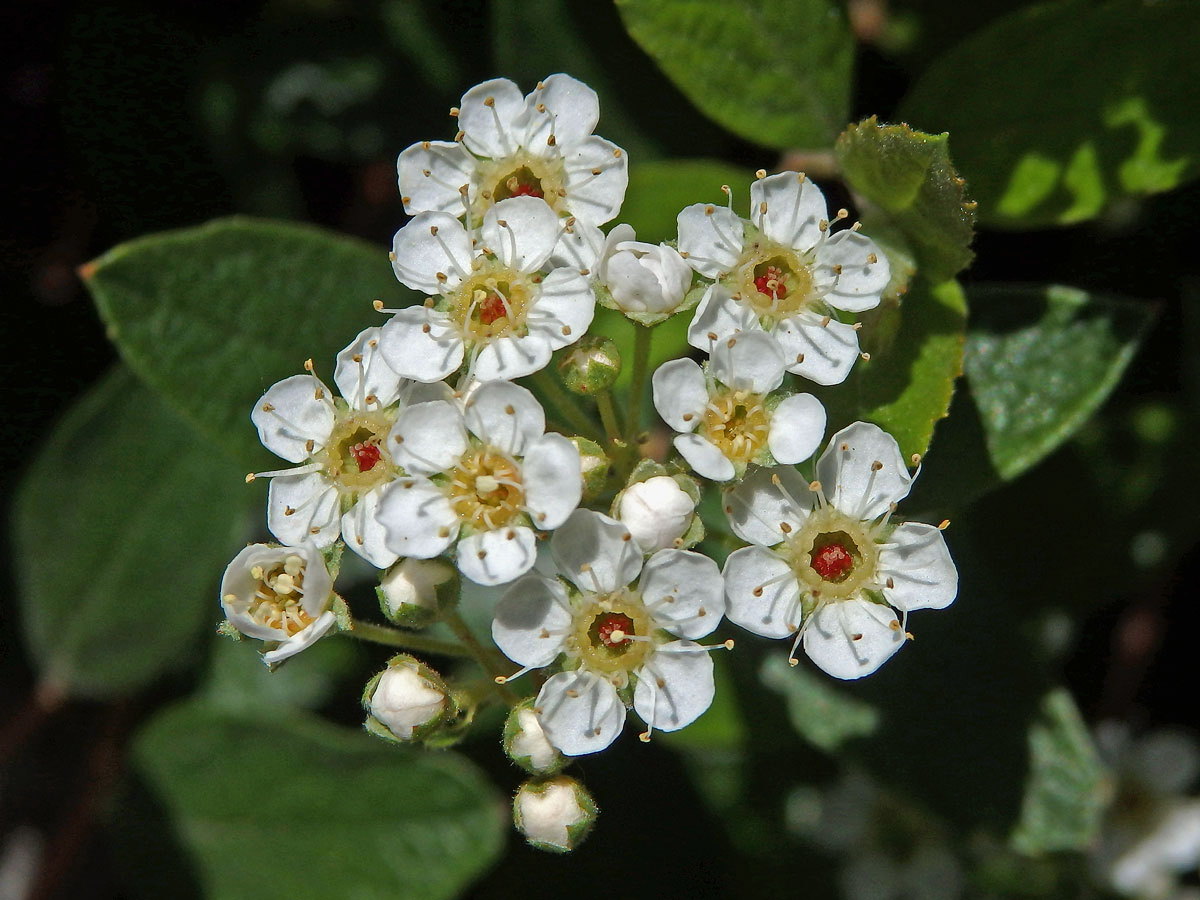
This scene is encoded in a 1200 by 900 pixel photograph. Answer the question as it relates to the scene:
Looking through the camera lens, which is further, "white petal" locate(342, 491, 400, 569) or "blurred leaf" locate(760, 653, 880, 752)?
"blurred leaf" locate(760, 653, 880, 752)

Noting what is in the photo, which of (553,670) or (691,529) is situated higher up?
(691,529)

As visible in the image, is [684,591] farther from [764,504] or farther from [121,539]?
[121,539]

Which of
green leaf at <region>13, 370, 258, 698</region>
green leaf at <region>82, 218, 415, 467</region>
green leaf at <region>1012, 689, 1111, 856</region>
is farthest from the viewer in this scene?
green leaf at <region>13, 370, 258, 698</region>

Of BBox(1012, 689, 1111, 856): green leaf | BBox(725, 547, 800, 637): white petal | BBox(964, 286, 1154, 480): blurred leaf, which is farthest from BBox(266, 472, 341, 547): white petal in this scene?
BBox(1012, 689, 1111, 856): green leaf

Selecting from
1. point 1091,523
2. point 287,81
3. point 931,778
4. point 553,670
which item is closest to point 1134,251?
point 1091,523

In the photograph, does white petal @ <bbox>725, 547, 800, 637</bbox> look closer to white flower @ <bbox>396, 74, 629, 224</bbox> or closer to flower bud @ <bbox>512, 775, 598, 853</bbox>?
flower bud @ <bbox>512, 775, 598, 853</bbox>

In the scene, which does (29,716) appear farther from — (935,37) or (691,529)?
(935,37)

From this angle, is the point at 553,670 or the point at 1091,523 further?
the point at 1091,523

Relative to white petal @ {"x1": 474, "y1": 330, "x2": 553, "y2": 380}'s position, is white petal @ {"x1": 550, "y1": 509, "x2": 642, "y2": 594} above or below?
below
